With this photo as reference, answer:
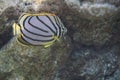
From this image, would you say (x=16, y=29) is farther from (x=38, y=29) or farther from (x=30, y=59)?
(x=30, y=59)

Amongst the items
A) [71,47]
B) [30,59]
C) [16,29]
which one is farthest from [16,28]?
[71,47]

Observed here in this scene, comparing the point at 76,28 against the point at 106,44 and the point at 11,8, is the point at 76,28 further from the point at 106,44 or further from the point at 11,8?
the point at 11,8

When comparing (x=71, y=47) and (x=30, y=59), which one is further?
(x=71, y=47)

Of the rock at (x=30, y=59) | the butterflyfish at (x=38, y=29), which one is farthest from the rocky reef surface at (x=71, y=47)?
the butterflyfish at (x=38, y=29)

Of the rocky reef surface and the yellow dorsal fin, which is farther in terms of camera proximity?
the rocky reef surface

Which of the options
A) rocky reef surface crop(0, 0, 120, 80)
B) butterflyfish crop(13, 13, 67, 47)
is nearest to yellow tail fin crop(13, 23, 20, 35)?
butterflyfish crop(13, 13, 67, 47)

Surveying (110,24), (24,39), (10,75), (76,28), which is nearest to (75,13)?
(76,28)

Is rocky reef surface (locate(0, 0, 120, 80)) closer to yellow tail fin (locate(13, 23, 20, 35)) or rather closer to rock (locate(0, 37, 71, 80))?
rock (locate(0, 37, 71, 80))
